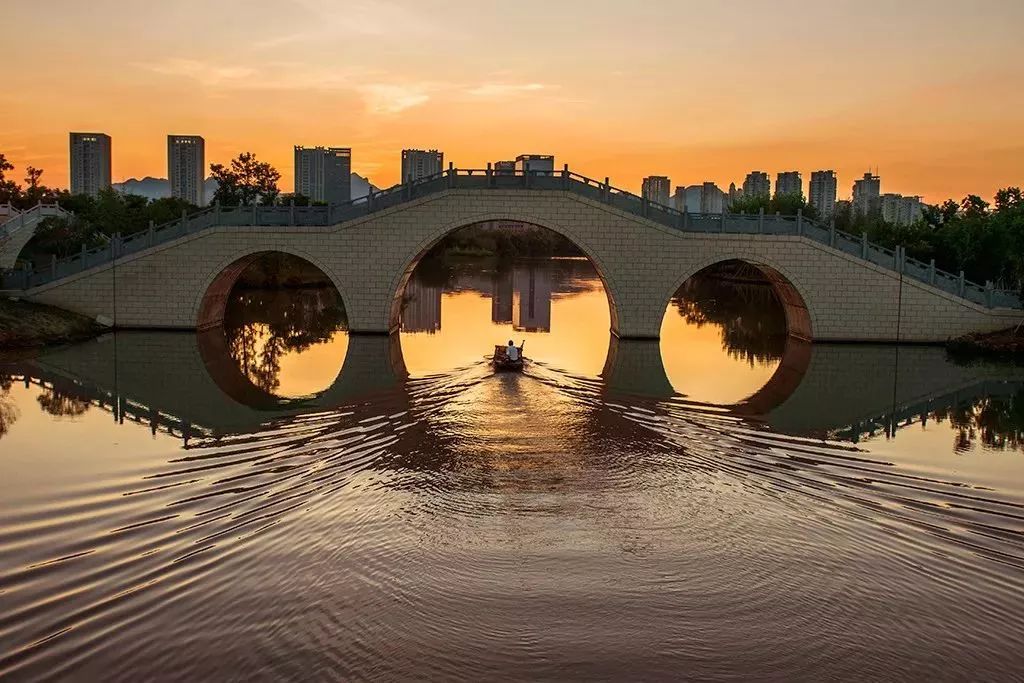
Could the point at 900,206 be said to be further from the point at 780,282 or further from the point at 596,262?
the point at 596,262

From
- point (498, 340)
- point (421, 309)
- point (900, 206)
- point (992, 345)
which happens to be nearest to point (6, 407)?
point (498, 340)

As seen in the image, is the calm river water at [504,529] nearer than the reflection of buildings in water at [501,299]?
Yes

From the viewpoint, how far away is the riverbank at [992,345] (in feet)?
86.9

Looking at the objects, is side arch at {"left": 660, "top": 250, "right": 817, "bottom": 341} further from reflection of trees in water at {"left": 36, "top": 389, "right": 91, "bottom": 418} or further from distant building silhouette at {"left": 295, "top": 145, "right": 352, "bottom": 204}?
distant building silhouette at {"left": 295, "top": 145, "right": 352, "bottom": 204}

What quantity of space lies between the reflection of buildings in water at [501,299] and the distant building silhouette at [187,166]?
162ft

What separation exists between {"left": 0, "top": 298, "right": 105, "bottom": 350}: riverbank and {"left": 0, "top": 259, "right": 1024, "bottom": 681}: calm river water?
5.25 meters

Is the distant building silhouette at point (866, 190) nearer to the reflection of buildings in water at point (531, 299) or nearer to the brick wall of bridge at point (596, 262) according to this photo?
the reflection of buildings in water at point (531, 299)

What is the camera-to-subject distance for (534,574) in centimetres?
839

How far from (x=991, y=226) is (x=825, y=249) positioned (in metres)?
10.6

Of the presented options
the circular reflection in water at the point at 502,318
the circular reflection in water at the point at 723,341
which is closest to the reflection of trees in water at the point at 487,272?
the circular reflection in water at the point at 502,318

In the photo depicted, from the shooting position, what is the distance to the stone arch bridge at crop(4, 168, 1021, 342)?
91.0ft

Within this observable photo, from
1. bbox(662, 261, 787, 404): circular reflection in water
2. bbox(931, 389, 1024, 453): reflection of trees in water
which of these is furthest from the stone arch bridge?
bbox(931, 389, 1024, 453): reflection of trees in water

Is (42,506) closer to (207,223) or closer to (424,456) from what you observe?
(424,456)

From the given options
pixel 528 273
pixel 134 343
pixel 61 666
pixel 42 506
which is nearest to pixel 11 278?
pixel 134 343
